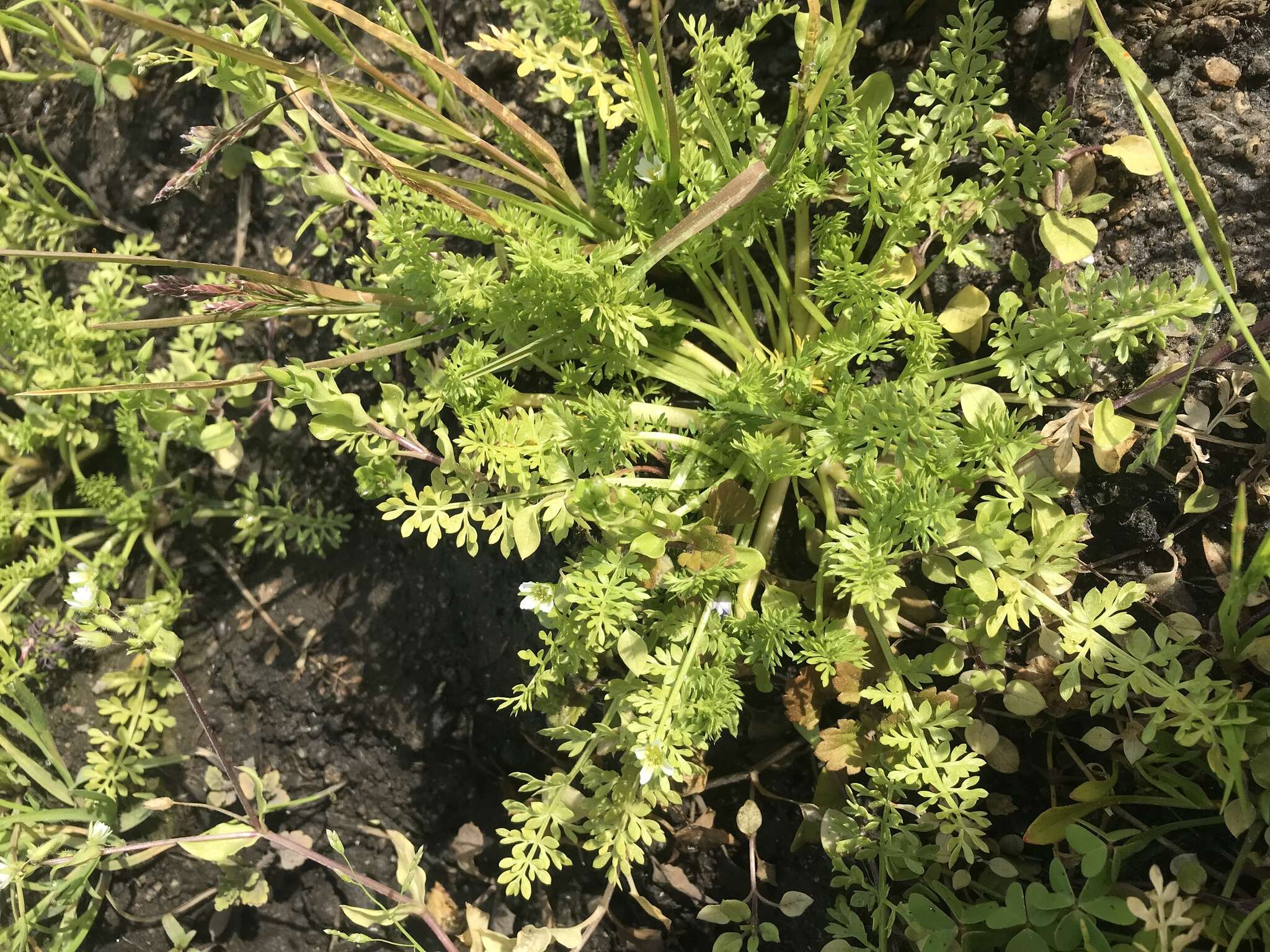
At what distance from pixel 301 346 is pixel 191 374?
272 mm

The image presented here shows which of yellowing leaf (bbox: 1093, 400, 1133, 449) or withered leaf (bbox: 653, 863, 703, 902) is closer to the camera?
yellowing leaf (bbox: 1093, 400, 1133, 449)

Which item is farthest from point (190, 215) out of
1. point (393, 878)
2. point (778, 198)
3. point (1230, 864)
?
point (1230, 864)

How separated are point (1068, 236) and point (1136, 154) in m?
0.17

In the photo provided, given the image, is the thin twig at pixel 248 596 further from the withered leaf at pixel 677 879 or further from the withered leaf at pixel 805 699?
the withered leaf at pixel 805 699

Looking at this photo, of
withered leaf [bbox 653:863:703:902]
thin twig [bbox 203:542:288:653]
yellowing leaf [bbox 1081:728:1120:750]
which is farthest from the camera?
thin twig [bbox 203:542:288:653]

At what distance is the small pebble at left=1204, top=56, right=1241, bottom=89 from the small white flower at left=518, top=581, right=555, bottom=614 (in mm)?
1452

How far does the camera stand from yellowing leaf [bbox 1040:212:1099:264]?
53.1 inches

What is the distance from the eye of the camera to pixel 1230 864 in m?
1.29

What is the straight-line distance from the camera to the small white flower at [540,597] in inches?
50.7

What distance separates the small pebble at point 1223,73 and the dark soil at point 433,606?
13 millimetres

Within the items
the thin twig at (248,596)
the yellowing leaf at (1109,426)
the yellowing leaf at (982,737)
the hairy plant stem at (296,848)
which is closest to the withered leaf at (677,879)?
the hairy plant stem at (296,848)

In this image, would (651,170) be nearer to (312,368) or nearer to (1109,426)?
(312,368)

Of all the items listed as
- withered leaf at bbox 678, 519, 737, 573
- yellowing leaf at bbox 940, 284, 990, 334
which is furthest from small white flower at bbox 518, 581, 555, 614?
yellowing leaf at bbox 940, 284, 990, 334

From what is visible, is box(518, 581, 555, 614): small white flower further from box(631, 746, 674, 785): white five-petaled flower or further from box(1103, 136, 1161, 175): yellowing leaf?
box(1103, 136, 1161, 175): yellowing leaf
